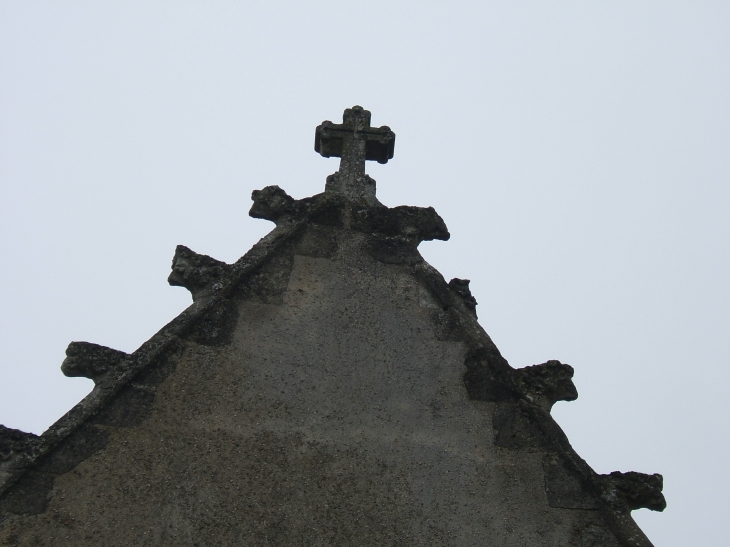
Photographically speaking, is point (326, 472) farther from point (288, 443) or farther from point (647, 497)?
point (647, 497)

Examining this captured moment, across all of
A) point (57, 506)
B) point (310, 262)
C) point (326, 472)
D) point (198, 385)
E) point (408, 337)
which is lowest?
point (57, 506)

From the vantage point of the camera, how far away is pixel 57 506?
3.88m

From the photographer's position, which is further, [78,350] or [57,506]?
[78,350]

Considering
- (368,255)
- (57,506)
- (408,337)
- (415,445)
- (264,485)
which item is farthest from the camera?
(368,255)

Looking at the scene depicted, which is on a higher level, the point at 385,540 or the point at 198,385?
the point at 198,385

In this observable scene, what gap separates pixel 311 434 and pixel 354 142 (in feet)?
8.82

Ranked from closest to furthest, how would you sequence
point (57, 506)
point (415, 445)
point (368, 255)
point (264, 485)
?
point (57, 506) < point (264, 485) < point (415, 445) < point (368, 255)

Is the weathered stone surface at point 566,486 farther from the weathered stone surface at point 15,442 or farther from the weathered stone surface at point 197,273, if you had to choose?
the weathered stone surface at point 15,442

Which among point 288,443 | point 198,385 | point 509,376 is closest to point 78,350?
point 198,385

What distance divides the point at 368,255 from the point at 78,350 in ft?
6.06

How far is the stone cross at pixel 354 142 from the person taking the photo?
19.9ft

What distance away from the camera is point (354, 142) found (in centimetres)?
634

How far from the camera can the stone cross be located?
19.9 feet

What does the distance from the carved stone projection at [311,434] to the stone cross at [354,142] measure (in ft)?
3.58
